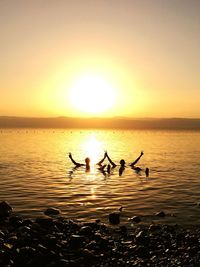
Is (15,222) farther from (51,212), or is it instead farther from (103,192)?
(103,192)

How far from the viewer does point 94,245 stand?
18500 mm

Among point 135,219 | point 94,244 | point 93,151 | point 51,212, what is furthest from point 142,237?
point 93,151

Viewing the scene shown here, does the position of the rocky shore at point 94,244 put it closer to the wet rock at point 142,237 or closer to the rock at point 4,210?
the wet rock at point 142,237

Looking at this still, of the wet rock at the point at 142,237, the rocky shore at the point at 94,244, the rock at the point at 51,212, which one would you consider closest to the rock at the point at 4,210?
the rocky shore at the point at 94,244

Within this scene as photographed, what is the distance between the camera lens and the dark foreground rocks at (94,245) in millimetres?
16250

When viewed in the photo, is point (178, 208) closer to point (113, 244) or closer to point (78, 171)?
point (113, 244)

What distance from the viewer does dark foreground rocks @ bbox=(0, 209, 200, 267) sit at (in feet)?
53.3

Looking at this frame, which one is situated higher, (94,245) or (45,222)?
(45,222)

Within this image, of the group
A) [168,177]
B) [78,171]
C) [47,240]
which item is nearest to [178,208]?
[47,240]

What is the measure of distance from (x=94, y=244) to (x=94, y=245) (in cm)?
11

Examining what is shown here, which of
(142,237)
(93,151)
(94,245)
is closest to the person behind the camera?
(94,245)

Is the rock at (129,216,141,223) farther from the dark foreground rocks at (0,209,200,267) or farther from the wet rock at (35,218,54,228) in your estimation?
the wet rock at (35,218,54,228)

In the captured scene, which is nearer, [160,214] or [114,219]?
[114,219]

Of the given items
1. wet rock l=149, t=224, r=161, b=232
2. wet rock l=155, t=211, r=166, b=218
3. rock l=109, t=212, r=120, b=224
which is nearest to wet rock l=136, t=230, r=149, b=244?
wet rock l=149, t=224, r=161, b=232
